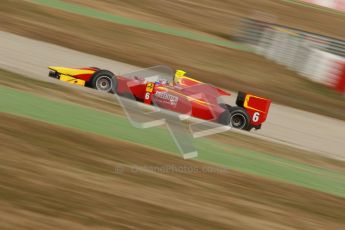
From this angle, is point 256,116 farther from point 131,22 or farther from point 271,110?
point 131,22

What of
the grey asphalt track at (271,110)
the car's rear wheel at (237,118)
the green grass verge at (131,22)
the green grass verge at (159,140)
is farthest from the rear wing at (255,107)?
the green grass verge at (131,22)

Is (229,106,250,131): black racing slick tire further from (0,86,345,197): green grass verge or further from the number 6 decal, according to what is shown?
(0,86,345,197): green grass verge

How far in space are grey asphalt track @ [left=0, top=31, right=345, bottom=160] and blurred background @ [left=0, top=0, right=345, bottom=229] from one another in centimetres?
6

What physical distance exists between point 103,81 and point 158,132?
2.41 meters

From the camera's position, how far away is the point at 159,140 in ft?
33.1

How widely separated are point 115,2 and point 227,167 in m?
13.5

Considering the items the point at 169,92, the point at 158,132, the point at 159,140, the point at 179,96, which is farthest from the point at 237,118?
the point at 159,140

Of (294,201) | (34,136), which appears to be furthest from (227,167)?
(34,136)

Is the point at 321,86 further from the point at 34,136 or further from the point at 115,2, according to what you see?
the point at 34,136

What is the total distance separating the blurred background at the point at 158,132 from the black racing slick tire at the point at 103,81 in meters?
0.25

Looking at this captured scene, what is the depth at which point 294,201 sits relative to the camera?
8.76 metres

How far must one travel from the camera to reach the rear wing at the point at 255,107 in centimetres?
1305

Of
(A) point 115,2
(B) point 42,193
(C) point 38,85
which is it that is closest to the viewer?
(B) point 42,193

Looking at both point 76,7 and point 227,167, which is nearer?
point 227,167
